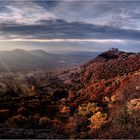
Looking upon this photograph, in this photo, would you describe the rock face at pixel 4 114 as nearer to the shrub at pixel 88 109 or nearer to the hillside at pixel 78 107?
the hillside at pixel 78 107

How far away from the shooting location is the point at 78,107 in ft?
60.6

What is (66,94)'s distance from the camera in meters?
21.8

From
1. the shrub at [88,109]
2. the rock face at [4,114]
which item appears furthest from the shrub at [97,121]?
the rock face at [4,114]

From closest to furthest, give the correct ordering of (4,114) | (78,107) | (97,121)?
1. (97,121)
2. (4,114)
3. (78,107)

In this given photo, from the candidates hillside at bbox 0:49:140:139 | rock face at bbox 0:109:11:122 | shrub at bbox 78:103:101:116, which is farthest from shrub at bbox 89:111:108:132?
rock face at bbox 0:109:11:122

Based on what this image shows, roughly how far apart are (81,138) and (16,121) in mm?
3602

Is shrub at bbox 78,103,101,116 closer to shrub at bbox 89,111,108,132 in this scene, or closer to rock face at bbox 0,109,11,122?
shrub at bbox 89,111,108,132

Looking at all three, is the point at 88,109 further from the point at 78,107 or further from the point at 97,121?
the point at 97,121

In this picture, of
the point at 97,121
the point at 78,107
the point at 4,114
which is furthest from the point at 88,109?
the point at 4,114

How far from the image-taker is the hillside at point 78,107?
13914 millimetres

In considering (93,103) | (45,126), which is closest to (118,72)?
(93,103)

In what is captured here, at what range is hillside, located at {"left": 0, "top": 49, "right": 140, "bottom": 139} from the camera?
1391 centimetres

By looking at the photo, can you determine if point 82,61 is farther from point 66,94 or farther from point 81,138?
point 81,138

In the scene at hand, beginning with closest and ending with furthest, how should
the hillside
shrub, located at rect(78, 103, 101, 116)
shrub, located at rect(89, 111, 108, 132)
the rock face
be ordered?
the hillside, shrub, located at rect(89, 111, 108, 132), the rock face, shrub, located at rect(78, 103, 101, 116)
